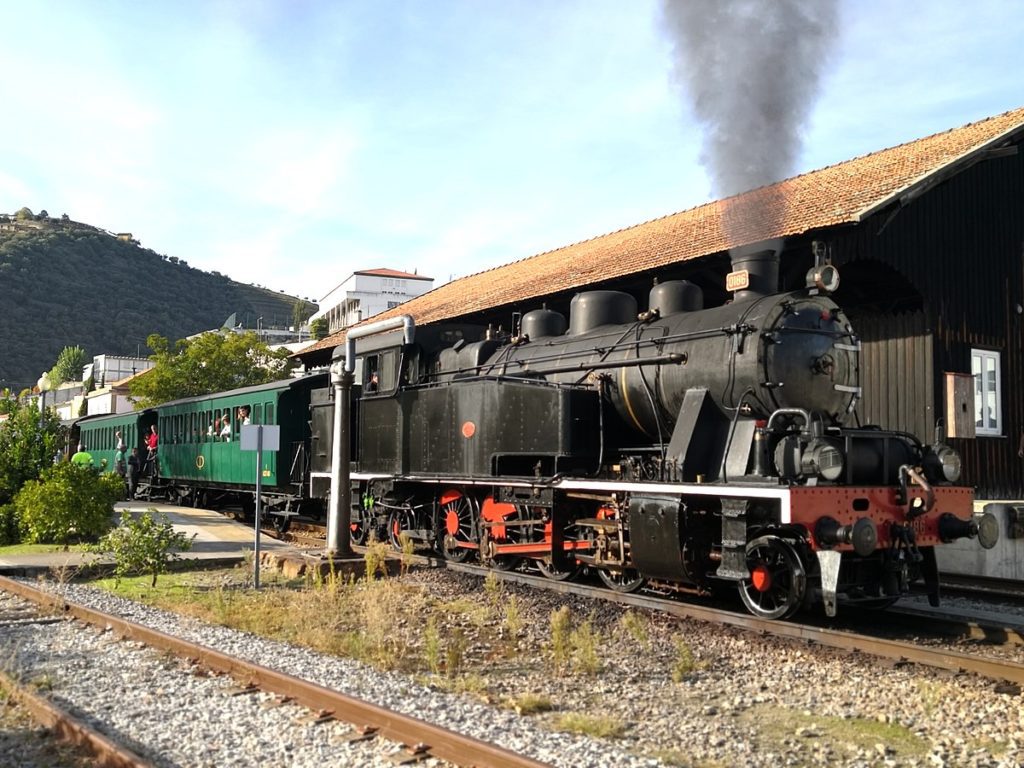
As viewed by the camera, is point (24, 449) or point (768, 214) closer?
point (768, 214)

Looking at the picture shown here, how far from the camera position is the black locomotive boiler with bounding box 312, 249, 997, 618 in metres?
7.30

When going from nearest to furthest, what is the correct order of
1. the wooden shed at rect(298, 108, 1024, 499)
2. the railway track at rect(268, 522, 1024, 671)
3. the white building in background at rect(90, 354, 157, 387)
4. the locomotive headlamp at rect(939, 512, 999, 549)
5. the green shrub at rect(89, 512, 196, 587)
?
the railway track at rect(268, 522, 1024, 671), the locomotive headlamp at rect(939, 512, 999, 549), the green shrub at rect(89, 512, 196, 587), the wooden shed at rect(298, 108, 1024, 499), the white building in background at rect(90, 354, 157, 387)

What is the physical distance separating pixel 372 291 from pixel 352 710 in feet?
194

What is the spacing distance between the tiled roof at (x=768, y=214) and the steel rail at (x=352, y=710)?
7406mm

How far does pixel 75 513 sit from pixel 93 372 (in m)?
64.2

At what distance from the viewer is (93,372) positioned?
70.9 metres

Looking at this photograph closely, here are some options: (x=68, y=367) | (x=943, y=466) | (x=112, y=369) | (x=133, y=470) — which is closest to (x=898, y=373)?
(x=943, y=466)

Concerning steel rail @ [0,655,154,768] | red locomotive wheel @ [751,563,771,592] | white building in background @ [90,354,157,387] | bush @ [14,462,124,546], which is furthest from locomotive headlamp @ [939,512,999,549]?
white building in background @ [90,354,157,387]

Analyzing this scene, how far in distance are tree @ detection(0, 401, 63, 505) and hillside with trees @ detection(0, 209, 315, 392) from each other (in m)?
68.3

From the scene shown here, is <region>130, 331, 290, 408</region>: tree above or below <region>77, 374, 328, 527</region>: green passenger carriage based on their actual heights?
above

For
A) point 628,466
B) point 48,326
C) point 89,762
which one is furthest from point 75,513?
point 48,326

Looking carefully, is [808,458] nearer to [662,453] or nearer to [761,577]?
[761,577]

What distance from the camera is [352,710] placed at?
4777 millimetres

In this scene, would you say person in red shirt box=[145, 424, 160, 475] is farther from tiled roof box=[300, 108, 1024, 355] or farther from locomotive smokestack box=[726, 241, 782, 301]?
locomotive smokestack box=[726, 241, 782, 301]
